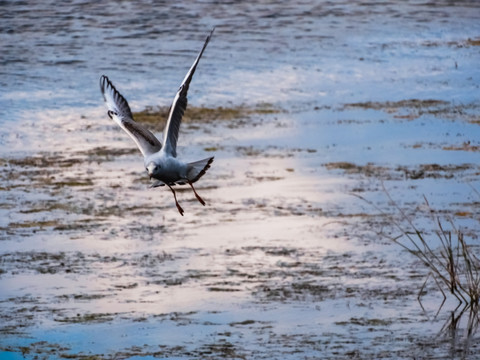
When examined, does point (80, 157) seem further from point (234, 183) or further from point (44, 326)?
point (44, 326)

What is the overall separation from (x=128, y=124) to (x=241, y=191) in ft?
22.9

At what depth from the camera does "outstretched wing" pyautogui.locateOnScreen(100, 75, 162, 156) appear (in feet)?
34.9

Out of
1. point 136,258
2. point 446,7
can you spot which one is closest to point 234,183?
point 136,258

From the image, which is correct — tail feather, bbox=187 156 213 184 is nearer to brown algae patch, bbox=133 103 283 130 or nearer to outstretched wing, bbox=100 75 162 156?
outstretched wing, bbox=100 75 162 156

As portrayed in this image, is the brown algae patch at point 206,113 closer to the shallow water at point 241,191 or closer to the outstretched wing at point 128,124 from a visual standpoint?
the shallow water at point 241,191

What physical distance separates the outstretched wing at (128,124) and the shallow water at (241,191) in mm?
2008

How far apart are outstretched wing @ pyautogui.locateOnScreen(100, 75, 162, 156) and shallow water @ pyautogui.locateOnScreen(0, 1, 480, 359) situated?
2008 mm

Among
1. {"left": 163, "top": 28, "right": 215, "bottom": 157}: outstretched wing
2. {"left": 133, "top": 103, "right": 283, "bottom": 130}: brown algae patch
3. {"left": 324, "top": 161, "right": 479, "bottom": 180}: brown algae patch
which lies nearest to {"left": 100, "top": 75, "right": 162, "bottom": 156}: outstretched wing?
{"left": 163, "top": 28, "right": 215, "bottom": 157}: outstretched wing

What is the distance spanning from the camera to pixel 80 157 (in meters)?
19.8

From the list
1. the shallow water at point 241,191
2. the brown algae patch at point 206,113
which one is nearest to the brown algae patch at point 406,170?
the shallow water at point 241,191

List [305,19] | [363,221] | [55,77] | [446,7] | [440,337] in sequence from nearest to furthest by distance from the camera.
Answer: [440,337] < [363,221] < [55,77] < [305,19] < [446,7]

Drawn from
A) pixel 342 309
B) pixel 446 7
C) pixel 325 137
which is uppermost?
pixel 342 309

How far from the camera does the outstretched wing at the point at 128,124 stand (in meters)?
10.6

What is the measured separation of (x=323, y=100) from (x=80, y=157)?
235 inches
